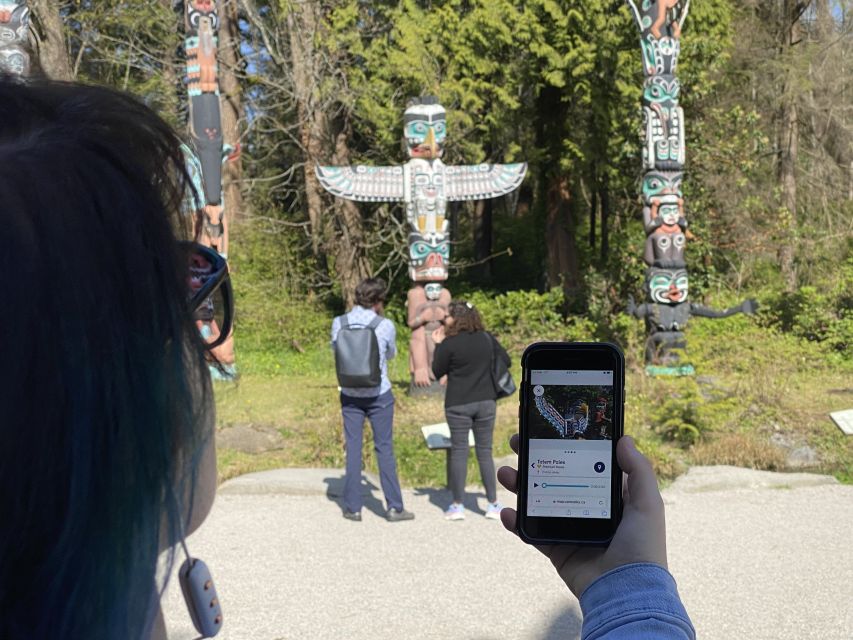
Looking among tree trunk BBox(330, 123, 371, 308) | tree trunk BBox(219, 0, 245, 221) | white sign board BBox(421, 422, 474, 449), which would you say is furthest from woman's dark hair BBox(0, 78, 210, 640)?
tree trunk BBox(219, 0, 245, 221)

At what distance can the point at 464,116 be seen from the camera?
47.6 feet

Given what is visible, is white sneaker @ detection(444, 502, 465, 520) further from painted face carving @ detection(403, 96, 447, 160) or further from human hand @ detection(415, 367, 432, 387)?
painted face carving @ detection(403, 96, 447, 160)

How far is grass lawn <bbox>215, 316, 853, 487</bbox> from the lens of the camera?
21.7 ft

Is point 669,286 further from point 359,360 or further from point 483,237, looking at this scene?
point 483,237

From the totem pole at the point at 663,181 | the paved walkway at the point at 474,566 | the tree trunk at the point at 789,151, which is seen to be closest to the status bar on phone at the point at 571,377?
the paved walkway at the point at 474,566

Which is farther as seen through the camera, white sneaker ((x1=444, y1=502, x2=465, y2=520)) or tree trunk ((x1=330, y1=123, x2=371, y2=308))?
tree trunk ((x1=330, y1=123, x2=371, y2=308))

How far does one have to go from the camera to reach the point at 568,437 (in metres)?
1.35

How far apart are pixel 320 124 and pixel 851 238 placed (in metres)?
10.3

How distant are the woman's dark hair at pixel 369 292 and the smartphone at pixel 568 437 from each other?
3.84 m

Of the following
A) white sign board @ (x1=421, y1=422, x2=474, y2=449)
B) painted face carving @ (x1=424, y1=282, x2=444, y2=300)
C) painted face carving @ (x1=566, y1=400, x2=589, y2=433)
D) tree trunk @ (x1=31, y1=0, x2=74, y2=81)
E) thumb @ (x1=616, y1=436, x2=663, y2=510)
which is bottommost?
white sign board @ (x1=421, y1=422, x2=474, y2=449)

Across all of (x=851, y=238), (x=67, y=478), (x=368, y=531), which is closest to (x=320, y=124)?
(x=851, y=238)

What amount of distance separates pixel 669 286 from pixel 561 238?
6.45m

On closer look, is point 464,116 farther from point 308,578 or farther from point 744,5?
point 308,578

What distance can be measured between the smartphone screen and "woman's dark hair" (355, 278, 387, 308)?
12.6 feet
